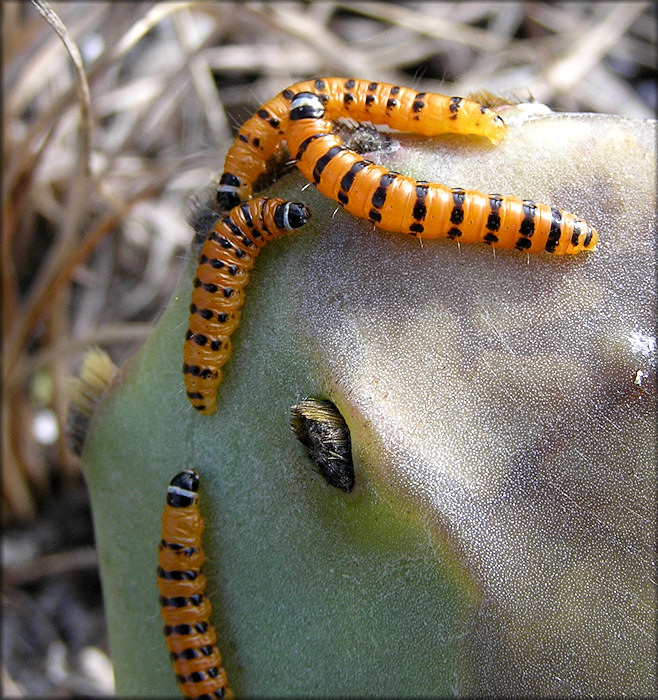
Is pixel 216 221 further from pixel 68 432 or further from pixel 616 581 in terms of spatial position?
pixel 616 581

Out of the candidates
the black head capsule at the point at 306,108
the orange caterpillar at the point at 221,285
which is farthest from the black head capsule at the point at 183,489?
the black head capsule at the point at 306,108

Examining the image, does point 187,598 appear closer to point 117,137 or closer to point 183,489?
point 183,489

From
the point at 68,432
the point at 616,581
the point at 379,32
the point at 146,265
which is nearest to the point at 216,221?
the point at 68,432

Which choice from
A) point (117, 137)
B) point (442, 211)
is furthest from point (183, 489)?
point (117, 137)

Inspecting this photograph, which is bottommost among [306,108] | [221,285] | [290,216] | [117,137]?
[221,285]

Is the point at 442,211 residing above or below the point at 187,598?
above

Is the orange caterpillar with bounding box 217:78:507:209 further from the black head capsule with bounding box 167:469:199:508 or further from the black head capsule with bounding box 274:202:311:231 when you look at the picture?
the black head capsule with bounding box 167:469:199:508
